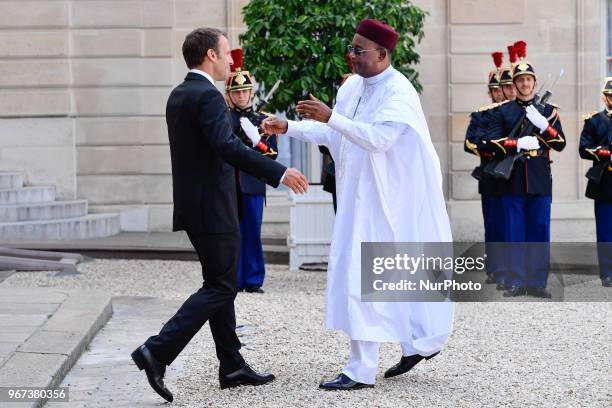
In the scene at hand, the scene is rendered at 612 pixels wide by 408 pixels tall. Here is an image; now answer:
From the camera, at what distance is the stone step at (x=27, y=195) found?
15.1 m

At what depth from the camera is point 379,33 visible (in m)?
6.70

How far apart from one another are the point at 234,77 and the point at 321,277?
2233mm

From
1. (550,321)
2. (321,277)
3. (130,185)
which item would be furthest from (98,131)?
(550,321)

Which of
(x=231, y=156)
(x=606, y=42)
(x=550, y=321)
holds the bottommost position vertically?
(x=550, y=321)

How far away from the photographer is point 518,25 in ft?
51.8

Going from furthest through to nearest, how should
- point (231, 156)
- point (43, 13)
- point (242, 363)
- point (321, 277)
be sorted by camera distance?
1. point (43, 13)
2. point (321, 277)
3. point (242, 363)
4. point (231, 156)

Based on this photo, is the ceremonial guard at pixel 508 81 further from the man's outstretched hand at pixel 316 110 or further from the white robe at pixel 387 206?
the man's outstretched hand at pixel 316 110

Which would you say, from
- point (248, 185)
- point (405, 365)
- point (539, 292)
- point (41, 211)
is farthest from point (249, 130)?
point (41, 211)

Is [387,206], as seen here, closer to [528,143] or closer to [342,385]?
[342,385]

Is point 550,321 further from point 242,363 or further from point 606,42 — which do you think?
point 606,42

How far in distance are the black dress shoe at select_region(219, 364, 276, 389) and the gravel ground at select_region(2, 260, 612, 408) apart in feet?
0.17

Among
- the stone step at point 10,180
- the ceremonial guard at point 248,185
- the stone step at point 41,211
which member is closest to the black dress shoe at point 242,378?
the ceremonial guard at point 248,185

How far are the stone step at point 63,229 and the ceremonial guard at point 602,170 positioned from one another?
6.11 meters

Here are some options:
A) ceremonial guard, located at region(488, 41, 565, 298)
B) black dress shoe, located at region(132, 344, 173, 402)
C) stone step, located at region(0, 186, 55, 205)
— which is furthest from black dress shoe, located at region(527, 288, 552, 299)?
stone step, located at region(0, 186, 55, 205)
